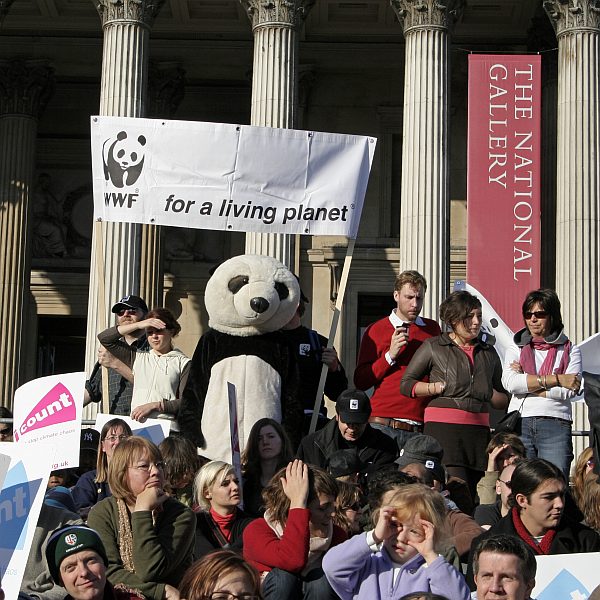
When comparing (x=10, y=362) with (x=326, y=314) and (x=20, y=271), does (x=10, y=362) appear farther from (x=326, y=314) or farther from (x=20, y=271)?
(x=326, y=314)

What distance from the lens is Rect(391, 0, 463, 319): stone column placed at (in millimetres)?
24844

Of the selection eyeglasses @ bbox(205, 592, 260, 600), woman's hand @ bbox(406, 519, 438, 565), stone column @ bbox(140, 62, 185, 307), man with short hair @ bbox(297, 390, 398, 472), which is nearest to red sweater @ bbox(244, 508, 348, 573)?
woman's hand @ bbox(406, 519, 438, 565)

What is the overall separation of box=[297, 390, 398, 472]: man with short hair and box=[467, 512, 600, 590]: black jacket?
2700 millimetres

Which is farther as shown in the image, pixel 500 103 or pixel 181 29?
pixel 181 29

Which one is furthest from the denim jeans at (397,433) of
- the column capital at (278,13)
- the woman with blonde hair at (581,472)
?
the column capital at (278,13)

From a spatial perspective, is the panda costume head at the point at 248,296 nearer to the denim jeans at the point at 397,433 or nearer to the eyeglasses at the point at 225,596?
the denim jeans at the point at 397,433

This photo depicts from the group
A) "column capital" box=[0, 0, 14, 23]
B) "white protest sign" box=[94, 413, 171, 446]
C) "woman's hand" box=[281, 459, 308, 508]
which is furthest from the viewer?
"column capital" box=[0, 0, 14, 23]

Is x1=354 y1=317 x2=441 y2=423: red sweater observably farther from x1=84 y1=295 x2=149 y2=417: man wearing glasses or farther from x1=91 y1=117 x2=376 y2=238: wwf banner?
x1=84 y1=295 x2=149 y2=417: man wearing glasses

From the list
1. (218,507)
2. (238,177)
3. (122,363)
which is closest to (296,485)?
(218,507)

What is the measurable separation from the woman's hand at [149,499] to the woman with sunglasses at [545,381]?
19.0ft

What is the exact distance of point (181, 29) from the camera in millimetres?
32156

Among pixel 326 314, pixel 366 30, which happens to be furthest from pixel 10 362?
pixel 366 30

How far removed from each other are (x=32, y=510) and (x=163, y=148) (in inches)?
293

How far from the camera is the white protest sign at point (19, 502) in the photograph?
26.8ft
